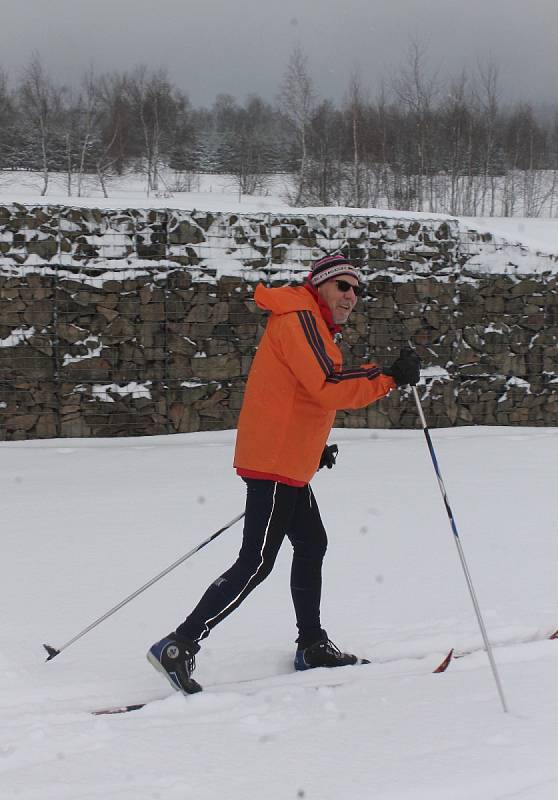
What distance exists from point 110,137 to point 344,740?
31.9 m

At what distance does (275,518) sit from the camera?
3057 millimetres

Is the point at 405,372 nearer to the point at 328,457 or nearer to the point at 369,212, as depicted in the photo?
the point at 328,457

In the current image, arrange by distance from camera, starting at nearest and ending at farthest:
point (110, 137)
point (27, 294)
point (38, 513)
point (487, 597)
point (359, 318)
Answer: point (487, 597) → point (38, 513) → point (27, 294) → point (359, 318) → point (110, 137)

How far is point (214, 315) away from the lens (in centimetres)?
824

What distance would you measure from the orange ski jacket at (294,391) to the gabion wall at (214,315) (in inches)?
202

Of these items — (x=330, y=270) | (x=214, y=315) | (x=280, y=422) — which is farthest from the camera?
(x=214, y=315)

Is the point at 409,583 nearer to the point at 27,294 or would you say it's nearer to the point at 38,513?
the point at 38,513

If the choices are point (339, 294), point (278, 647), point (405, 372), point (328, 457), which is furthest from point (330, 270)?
point (278, 647)

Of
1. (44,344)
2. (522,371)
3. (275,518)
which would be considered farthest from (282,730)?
(522,371)

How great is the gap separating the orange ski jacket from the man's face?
83mm

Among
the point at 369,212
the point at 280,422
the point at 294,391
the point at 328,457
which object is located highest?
the point at 369,212

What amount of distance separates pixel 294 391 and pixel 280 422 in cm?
13

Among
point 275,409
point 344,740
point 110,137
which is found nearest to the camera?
point 344,740

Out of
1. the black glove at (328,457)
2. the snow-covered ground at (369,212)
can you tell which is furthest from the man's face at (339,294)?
the snow-covered ground at (369,212)
